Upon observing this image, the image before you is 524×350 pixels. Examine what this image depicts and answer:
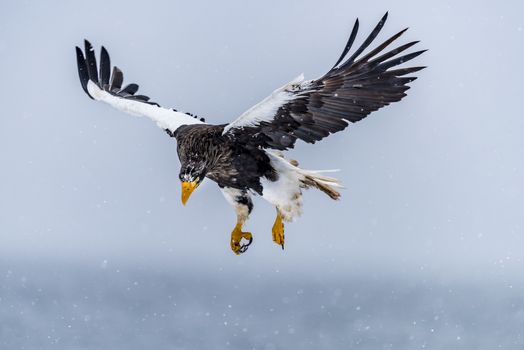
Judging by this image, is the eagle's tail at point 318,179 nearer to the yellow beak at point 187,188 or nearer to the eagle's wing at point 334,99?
the eagle's wing at point 334,99

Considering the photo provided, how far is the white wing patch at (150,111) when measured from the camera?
9844mm

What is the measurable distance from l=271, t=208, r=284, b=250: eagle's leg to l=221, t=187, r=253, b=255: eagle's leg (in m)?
0.26

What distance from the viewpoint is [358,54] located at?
8.43 meters

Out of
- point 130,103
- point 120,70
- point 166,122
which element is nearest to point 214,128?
point 166,122

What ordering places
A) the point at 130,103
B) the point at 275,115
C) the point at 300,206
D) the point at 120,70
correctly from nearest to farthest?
the point at 275,115, the point at 300,206, the point at 130,103, the point at 120,70

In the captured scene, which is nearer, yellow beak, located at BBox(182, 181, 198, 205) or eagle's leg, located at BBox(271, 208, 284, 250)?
yellow beak, located at BBox(182, 181, 198, 205)

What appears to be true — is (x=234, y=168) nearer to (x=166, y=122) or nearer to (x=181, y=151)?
(x=181, y=151)

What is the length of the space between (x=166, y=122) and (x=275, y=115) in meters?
1.85

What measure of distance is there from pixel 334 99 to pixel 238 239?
2.01 metres

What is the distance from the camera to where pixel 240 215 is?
32.0ft

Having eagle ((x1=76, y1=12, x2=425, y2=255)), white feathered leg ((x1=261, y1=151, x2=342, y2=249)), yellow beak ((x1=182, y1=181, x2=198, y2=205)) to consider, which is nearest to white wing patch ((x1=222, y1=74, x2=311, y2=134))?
eagle ((x1=76, y1=12, x2=425, y2=255))

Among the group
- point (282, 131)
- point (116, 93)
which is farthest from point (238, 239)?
point (116, 93)

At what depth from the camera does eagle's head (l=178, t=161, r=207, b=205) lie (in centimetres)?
840

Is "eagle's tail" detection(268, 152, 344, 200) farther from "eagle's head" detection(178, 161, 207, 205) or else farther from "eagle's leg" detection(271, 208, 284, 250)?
"eagle's head" detection(178, 161, 207, 205)
